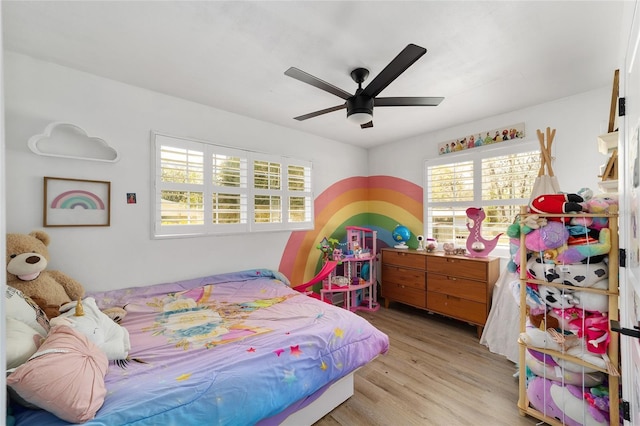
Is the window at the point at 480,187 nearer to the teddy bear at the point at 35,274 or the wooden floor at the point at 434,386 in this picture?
the wooden floor at the point at 434,386

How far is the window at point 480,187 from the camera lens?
2.91 m

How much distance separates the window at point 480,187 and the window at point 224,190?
5.54 feet

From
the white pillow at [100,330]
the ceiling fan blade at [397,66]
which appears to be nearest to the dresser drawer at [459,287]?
the ceiling fan blade at [397,66]

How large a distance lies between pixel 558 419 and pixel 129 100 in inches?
154

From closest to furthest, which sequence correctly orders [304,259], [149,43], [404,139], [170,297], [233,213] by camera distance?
1. [149,43]
2. [170,297]
3. [233,213]
4. [304,259]
5. [404,139]

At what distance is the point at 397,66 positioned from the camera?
1.53m

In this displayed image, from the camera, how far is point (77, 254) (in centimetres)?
215

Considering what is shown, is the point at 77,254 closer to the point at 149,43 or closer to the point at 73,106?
the point at 73,106

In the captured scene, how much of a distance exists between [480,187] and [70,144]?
13.2ft

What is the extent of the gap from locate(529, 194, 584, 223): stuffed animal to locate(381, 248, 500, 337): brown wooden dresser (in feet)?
4.06

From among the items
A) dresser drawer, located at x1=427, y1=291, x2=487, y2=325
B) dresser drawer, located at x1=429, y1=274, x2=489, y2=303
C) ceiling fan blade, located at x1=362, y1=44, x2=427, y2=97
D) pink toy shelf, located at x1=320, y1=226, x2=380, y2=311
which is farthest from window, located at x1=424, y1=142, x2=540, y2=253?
ceiling fan blade, located at x1=362, y1=44, x2=427, y2=97

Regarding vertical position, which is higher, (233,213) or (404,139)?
(404,139)

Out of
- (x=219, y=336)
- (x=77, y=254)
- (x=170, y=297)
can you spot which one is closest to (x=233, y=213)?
(x=170, y=297)

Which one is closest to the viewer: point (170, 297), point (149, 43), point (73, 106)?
point (149, 43)
